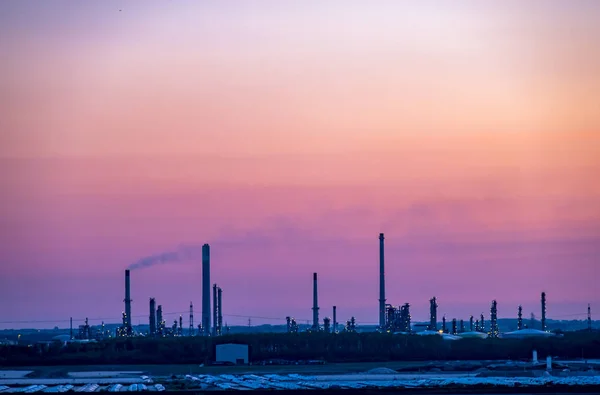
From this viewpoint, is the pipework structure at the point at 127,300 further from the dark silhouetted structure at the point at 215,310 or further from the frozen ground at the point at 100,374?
the frozen ground at the point at 100,374

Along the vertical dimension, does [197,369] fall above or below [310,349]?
above

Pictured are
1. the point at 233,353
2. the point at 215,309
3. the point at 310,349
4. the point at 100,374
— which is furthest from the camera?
the point at 215,309

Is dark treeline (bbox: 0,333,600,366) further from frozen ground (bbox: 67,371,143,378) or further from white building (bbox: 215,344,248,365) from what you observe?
frozen ground (bbox: 67,371,143,378)

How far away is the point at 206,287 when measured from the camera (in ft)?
533

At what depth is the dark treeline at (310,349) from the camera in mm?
121500

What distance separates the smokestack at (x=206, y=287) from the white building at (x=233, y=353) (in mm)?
49465

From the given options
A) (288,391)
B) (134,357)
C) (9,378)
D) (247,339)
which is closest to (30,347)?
(134,357)

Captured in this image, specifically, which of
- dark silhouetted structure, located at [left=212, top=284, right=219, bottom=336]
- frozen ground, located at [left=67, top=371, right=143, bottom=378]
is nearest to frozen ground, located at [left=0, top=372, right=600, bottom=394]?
frozen ground, located at [left=67, top=371, right=143, bottom=378]

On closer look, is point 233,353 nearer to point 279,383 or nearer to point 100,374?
point 100,374

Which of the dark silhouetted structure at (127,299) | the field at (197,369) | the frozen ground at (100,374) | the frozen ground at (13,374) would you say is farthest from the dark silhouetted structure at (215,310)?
the frozen ground at (100,374)

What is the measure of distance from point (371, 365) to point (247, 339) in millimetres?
25309

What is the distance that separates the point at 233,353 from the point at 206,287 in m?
51.2

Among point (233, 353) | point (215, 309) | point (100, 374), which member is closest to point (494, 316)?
point (215, 309)

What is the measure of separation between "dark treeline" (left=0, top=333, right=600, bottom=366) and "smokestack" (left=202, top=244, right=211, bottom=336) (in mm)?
29456
